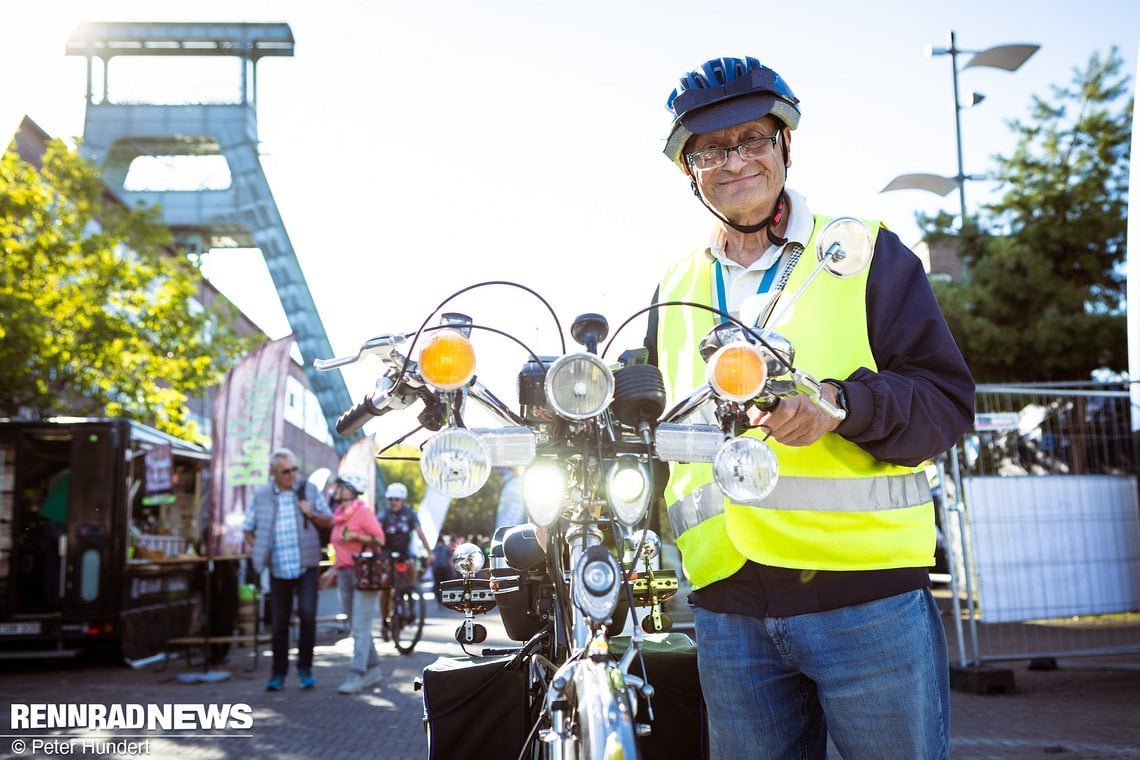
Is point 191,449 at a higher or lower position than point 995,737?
higher

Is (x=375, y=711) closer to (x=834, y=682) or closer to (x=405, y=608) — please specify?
(x=405, y=608)

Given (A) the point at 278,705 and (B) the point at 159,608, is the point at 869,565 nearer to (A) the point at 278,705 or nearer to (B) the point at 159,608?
(A) the point at 278,705

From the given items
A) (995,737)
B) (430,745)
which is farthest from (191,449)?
(430,745)

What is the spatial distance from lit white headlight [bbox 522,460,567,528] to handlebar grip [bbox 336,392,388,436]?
0.33 metres

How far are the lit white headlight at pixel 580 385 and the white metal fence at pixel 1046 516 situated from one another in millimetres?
7153

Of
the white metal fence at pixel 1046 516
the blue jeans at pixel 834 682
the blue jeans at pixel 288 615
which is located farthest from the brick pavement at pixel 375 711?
the blue jeans at pixel 834 682

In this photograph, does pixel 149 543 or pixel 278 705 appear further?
pixel 149 543

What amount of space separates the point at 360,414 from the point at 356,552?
8.63m

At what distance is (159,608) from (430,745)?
10.8 meters

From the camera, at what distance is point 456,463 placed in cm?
173

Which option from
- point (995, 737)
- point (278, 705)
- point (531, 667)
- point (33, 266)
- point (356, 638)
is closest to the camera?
point (531, 667)

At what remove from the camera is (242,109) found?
132ft

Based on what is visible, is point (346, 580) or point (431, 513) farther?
point (431, 513)

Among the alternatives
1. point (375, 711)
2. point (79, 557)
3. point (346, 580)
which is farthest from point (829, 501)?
point (79, 557)
